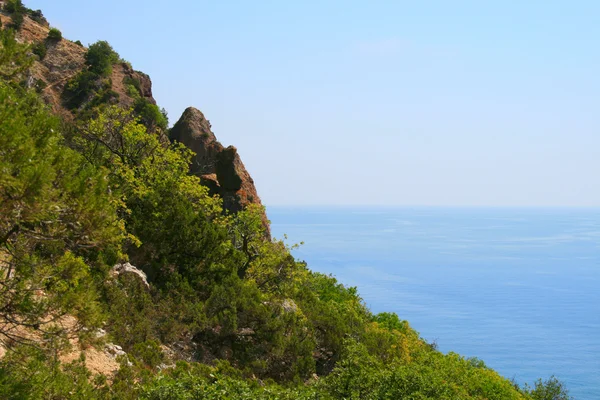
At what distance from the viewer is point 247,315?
24391mm

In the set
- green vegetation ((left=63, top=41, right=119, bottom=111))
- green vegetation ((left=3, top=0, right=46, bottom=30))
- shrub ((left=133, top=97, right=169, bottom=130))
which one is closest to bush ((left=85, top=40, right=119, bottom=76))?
green vegetation ((left=63, top=41, right=119, bottom=111))

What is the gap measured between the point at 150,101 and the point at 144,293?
1884 inches

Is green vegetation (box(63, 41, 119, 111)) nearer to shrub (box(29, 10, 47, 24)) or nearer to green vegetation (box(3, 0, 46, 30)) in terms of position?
green vegetation (box(3, 0, 46, 30))

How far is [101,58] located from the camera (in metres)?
64.8

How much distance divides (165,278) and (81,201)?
15675 millimetres

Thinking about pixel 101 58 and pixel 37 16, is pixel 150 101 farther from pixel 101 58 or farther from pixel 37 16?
pixel 37 16

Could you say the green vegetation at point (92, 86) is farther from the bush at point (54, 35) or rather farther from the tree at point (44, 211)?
the tree at point (44, 211)

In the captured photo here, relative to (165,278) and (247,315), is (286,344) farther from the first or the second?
(165,278)

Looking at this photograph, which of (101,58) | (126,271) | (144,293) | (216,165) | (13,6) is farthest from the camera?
(13,6)

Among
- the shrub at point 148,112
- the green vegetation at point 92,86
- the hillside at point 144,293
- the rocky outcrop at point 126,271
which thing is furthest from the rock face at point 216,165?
the rocky outcrop at point 126,271

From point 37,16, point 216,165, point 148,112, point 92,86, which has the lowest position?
point 216,165

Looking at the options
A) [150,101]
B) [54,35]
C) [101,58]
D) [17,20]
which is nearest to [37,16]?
[17,20]

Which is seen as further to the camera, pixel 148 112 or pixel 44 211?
pixel 148 112

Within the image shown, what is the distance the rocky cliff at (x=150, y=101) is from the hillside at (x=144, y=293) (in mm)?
316
